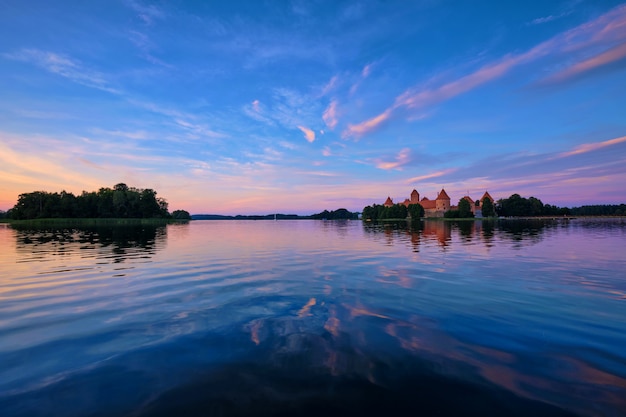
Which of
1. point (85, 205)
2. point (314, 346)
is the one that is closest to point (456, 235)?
point (314, 346)

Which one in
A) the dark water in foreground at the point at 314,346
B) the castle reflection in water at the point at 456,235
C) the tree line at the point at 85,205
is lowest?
the dark water in foreground at the point at 314,346

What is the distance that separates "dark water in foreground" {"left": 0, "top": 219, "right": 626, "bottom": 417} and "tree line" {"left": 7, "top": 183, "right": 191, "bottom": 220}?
193 metres

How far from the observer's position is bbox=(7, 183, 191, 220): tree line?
167375mm

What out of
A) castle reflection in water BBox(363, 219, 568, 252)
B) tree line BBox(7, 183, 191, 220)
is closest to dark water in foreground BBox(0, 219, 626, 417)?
castle reflection in water BBox(363, 219, 568, 252)

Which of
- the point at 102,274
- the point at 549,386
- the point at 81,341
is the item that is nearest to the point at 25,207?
the point at 102,274

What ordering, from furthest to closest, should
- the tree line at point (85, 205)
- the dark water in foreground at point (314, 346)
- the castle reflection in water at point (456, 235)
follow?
1. the tree line at point (85, 205)
2. the castle reflection in water at point (456, 235)
3. the dark water in foreground at point (314, 346)

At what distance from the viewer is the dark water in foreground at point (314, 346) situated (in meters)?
6.02

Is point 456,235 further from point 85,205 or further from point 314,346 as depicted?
point 85,205

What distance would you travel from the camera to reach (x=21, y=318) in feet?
37.1

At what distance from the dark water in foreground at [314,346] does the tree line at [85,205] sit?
193 m

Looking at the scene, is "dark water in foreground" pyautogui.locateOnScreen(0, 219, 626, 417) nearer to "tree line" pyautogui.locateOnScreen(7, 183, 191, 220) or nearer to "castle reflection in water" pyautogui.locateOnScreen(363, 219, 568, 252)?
"castle reflection in water" pyautogui.locateOnScreen(363, 219, 568, 252)

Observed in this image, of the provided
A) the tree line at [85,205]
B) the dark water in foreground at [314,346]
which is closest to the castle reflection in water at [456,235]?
the dark water in foreground at [314,346]

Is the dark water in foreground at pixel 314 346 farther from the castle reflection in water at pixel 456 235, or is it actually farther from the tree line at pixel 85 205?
the tree line at pixel 85 205

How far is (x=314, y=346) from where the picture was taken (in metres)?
8.65
